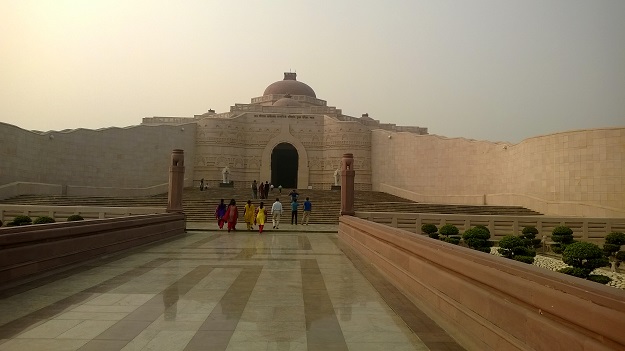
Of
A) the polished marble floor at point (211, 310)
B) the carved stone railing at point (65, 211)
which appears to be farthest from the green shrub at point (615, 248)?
the carved stone railing at point (65, 211)

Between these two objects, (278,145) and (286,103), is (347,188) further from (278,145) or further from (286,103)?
(286,103)

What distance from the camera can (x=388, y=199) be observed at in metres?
31.4

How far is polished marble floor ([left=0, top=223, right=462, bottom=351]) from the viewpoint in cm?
349

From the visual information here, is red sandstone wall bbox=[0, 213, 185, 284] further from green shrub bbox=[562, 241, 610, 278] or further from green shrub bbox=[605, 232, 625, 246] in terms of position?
green shrub bbox=[605, 232, 625, 246]

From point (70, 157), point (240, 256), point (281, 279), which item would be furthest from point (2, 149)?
point (281, 279)

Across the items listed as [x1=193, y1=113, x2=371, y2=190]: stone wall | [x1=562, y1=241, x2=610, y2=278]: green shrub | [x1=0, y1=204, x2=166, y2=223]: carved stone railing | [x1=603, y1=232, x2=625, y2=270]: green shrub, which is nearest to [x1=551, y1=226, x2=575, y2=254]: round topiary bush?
[x1=603, y1=232, x2=625, y2=270]: green shrub

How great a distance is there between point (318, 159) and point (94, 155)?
18.3 metres

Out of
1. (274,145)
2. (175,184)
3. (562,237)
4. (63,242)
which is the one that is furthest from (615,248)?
(274,145)

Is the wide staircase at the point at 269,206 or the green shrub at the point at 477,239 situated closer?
the green shrub at the point at 477,239

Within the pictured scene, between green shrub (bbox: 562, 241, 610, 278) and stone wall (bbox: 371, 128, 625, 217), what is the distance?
42.5ft

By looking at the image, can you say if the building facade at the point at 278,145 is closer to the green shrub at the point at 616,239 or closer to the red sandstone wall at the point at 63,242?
the green shrub at the point at 616,239

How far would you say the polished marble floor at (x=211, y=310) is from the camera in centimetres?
349

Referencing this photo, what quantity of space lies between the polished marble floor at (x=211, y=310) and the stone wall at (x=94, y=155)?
2139 cm

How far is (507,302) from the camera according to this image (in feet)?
9.77
